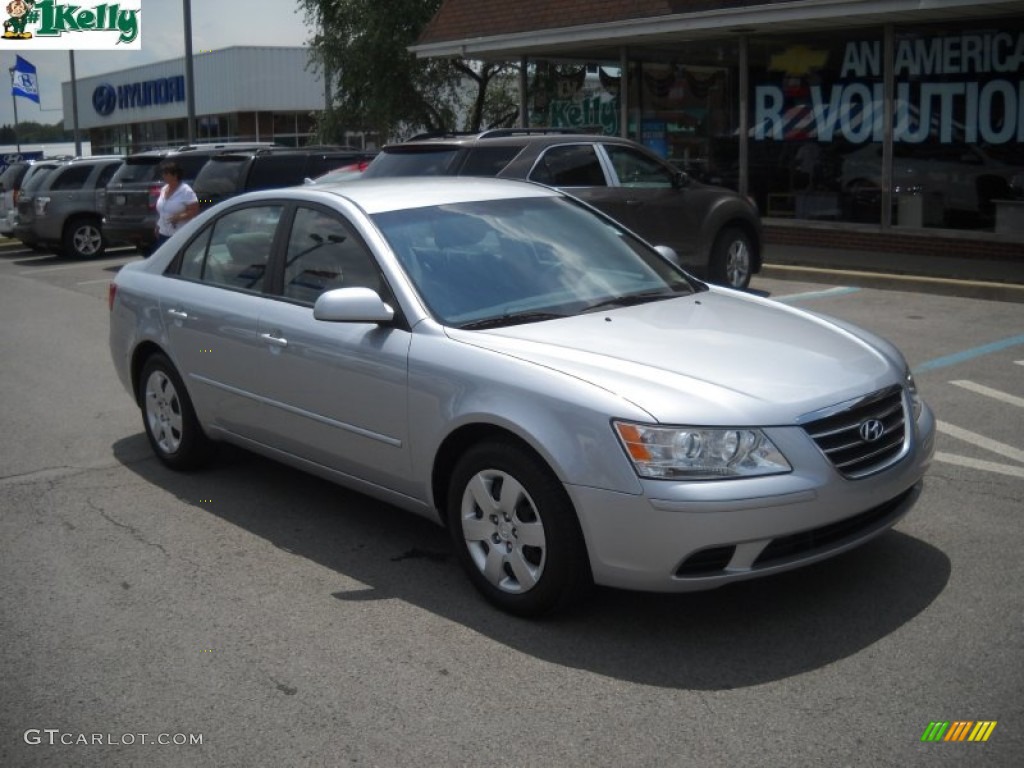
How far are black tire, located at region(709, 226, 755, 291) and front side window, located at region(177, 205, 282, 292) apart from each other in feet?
22.4

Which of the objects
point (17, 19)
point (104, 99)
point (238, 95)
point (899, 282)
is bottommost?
point (899, 282)

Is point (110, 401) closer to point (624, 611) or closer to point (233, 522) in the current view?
point (233, 522)

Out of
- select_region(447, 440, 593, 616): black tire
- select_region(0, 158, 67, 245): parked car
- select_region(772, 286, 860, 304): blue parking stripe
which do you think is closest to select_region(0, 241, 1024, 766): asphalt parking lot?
select_region(447, 440, 593, 616): black tire

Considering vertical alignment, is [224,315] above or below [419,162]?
below

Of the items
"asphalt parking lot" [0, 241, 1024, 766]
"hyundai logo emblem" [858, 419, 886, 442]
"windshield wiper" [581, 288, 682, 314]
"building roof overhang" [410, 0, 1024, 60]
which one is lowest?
"asphalt parking lot" [0, 241, 1024, 766]

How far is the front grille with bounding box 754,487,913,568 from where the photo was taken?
429 cm

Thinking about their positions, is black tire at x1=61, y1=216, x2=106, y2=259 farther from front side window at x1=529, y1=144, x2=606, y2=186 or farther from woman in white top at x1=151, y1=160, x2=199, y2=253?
front side window at x1=529, y1=144, x2=606, y2=186

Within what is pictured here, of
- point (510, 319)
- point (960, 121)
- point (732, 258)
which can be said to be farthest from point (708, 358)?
point (960, 121)

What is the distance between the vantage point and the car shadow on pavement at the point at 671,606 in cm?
427

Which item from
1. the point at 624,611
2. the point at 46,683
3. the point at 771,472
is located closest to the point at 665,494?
the point at 771,472

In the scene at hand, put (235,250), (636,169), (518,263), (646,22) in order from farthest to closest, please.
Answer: (646,22), (636,169), (235,250), (518,263)

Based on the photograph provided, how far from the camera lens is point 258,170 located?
1752 centimetres

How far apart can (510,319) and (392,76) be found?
22.1 metres

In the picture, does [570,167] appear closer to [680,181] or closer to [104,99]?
[680,181]
